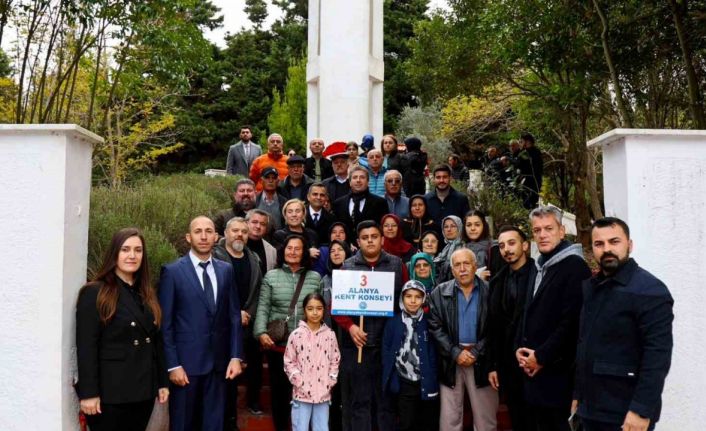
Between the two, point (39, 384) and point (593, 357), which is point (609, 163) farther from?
point (39, 384)

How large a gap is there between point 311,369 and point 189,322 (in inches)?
41.2

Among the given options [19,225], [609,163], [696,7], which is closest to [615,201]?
[609,163]

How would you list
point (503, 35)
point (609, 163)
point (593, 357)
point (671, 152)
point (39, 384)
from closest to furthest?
point (593, 357), point (39, 384), point (671, 152), point (609, 163), point (503, 35)

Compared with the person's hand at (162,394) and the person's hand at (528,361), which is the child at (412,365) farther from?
the person's hand at (162,394)

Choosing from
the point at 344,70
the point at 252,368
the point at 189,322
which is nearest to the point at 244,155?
the point at 344,70

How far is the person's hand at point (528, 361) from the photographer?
15.6 feet

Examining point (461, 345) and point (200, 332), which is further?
point (461, 345)

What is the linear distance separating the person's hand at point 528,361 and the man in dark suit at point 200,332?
210 cm

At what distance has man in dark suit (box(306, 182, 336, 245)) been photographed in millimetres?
7668

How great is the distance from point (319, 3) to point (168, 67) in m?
4.20

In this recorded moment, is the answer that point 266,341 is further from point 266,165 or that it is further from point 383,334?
point 266,165

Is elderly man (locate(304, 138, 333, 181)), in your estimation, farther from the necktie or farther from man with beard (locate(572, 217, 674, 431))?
man with beard (locate(572, 217, 674, 431))

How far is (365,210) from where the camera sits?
7.89 meters

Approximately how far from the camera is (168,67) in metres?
12.9
